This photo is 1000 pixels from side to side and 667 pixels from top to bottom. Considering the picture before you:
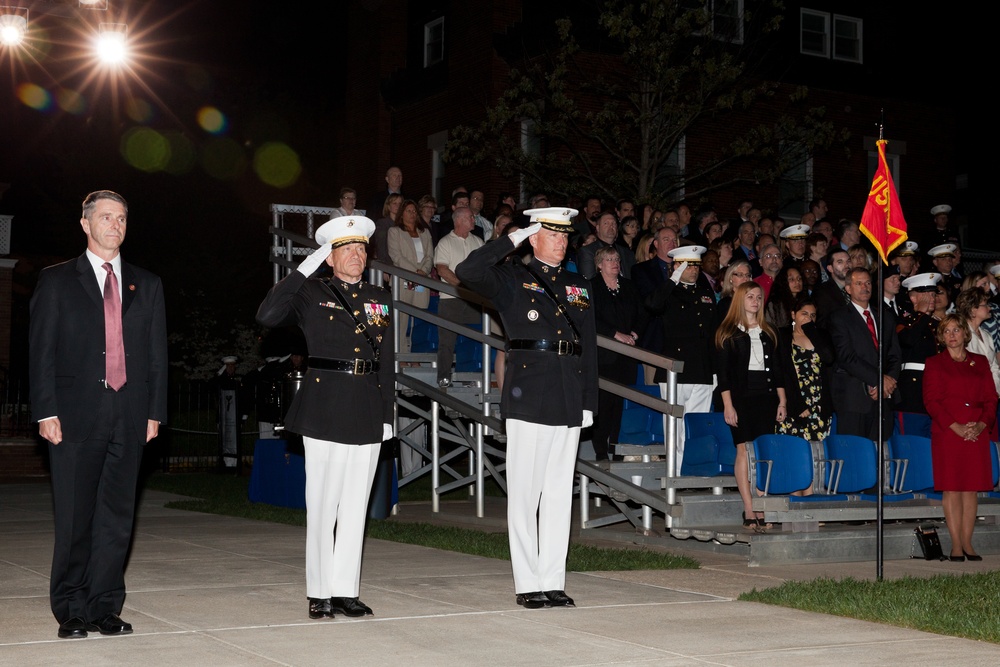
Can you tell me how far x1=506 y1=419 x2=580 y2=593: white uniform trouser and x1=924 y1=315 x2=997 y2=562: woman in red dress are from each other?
427 cm

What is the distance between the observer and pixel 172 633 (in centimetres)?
671

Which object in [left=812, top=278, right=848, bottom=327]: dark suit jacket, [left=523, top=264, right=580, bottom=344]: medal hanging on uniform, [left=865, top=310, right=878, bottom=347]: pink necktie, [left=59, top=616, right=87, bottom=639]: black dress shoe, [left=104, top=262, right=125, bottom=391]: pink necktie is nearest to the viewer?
[left=59, top=616, right=87, bottom=639]: black dress shoe

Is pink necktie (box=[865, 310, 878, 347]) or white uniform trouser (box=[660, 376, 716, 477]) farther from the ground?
pink necktie (box=[865, 310, 878, 347])

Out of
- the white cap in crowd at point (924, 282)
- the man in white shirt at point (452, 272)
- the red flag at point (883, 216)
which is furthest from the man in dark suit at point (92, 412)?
the white cap in crowd at point (924, 282)

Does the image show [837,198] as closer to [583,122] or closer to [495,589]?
[583,122]

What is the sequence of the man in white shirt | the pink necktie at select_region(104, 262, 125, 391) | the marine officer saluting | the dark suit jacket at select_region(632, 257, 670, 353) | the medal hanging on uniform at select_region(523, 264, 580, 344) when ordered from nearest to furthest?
the pink necktie at select_region(104, 262, 125, 391) → the marine officer saluting → the medal hanging on uniform at select_region(523, 264, 580, 344) → the dark suit jacket at select_region(632, 257, 670, 353) → the man in white shirt

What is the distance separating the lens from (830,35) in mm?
26891

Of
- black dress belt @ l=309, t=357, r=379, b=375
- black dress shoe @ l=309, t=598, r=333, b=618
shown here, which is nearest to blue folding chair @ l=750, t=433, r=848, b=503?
black dress belt @ l=309, t=357, r=379, b=375

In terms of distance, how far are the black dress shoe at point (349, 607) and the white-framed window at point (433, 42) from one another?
21840 mm

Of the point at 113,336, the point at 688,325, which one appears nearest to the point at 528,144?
the point at 688,325

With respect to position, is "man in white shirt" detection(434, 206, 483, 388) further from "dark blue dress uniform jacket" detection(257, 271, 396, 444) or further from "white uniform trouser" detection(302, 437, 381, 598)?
"white uniform trouser" detection(302, 437, 381, 598)

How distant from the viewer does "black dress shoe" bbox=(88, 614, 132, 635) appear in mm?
6621

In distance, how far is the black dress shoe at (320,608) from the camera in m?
7.20

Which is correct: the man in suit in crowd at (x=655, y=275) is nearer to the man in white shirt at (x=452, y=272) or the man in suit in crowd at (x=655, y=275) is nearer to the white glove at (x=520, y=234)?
the man in white shirt at (x=452, y=272)
